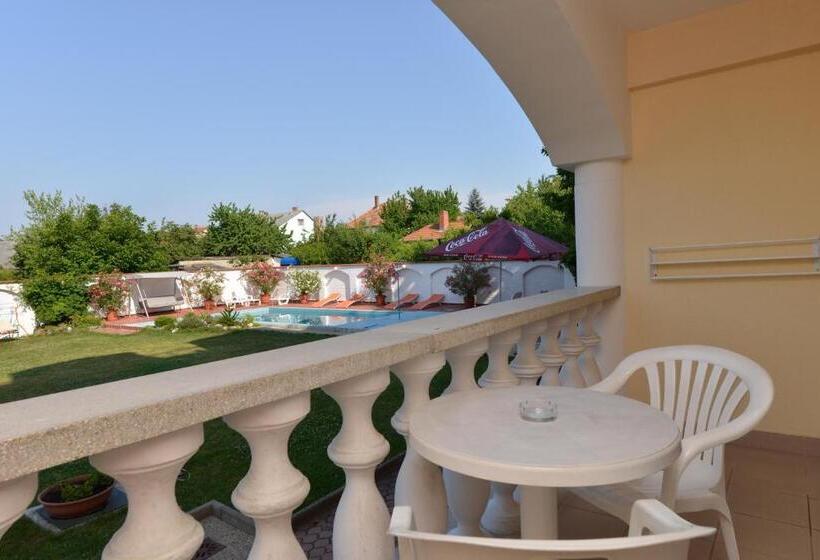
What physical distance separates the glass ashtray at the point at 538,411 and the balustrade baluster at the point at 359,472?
38cm

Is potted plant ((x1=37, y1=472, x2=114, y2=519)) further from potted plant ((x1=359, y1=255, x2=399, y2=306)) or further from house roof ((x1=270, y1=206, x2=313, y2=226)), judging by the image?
house roof ((x1=270, y1=206, x2=313, y2=226))

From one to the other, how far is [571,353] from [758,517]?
42.0 inches

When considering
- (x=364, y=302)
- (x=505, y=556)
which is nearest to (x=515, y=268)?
(x=364, y=302)

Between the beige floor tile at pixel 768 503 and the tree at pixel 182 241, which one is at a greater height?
the tree at pixel 182 241

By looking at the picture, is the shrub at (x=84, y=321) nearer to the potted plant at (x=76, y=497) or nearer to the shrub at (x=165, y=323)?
the shrub at (x=165, y=323)

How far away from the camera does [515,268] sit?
540 inches

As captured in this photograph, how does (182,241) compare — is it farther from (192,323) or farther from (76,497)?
(76,497)

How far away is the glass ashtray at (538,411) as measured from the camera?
3.97 feet

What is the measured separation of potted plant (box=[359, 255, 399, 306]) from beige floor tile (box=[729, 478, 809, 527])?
43.3 ft

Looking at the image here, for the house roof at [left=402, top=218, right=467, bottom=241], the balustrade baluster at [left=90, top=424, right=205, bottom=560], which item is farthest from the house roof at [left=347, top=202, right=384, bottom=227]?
the balustrade baluster at [left=90, top=424, right=205, bottom=560]

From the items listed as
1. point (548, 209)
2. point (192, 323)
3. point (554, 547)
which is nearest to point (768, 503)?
point (554, 547)

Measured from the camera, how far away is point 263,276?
16.8 metres

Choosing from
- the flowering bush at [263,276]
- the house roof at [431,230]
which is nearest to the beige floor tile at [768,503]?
the flowering bush at [263,276]

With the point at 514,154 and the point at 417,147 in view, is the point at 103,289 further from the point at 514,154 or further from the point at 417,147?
the point at 514,154
